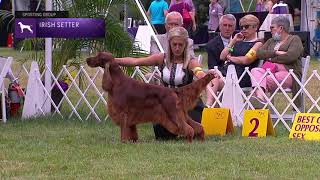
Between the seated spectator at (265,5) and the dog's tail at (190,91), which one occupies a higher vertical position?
the seated spectator at (265,5)

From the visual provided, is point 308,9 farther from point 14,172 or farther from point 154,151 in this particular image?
point 14,172

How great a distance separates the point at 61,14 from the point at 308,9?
35.9ft

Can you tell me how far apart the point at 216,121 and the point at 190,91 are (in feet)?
2.42

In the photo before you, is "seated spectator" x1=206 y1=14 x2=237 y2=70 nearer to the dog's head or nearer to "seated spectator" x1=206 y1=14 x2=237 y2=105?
"seated spectator" x1=206 y1=14 x2=237 y2=105

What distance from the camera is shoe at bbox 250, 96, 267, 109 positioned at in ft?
27.6

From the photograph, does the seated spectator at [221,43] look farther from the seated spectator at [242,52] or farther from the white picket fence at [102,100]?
the white picket fence at [102,100]

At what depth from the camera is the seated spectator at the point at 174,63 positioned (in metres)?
7.29

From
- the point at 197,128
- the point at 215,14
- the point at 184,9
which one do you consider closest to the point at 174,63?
the point at 197,128

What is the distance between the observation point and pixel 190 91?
23.1 ft

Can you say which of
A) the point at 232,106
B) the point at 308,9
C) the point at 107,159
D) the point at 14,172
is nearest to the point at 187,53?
the point at 232,106

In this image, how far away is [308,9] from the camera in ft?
62.1
